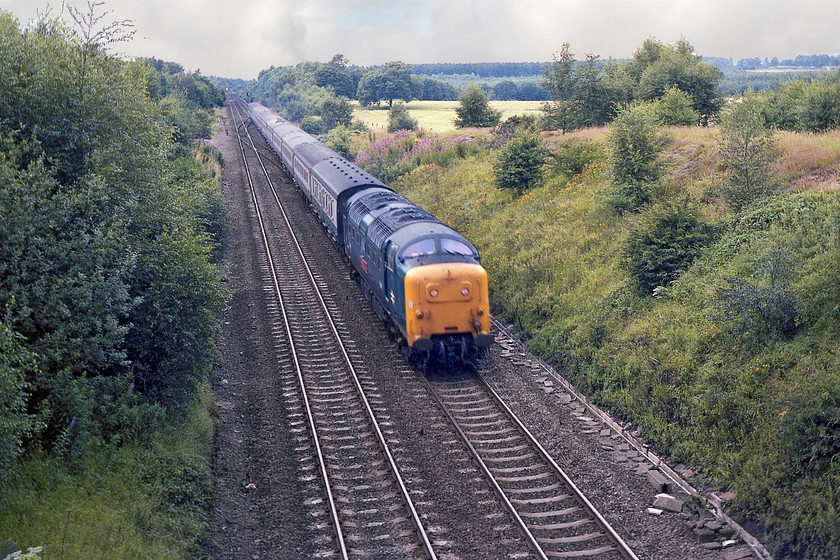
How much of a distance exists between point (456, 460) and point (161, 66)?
5062 inches

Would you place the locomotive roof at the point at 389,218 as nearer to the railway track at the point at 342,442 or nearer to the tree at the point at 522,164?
the railway track at the point at 342,442

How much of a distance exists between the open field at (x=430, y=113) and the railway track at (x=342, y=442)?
51733mm

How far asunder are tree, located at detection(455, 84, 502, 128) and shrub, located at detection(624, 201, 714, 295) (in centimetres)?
3594

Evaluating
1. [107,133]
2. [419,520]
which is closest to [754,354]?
[419,520]

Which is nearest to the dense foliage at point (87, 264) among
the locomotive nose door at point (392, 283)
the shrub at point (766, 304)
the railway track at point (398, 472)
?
the railway track at point (398, 472)

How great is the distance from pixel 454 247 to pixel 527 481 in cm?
746

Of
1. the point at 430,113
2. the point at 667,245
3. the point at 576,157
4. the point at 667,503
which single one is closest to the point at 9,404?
the point at 667,503

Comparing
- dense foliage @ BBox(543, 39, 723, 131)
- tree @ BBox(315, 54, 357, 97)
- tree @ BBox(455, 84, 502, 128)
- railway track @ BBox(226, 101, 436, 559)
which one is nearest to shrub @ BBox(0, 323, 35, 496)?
railway track @ BBox(226, 101, 436, 559)

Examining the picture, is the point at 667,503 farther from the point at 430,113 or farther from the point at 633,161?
the point at 430,113

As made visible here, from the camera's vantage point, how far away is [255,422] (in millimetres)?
15844

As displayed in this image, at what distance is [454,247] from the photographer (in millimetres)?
18375

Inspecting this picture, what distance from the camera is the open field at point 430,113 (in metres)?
77.1

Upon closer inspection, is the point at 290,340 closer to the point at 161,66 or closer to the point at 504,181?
the point at 504,181

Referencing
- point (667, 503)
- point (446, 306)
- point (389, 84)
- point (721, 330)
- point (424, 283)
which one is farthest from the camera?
point (389, 84)
